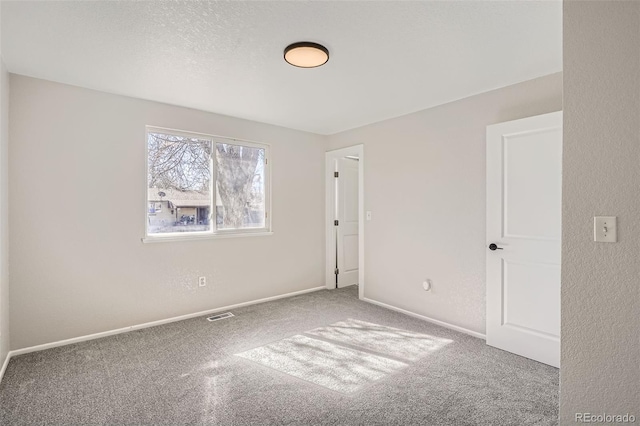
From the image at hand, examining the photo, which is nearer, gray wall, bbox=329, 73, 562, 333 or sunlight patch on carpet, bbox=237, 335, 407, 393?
sunlight patch on carpet, bbox=237, 335, 407, 393

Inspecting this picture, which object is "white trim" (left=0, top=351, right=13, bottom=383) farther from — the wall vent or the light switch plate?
the light switch plate

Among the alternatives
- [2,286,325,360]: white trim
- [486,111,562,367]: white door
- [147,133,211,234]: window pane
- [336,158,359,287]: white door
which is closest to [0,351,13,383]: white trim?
[2,286,325,360]: white trim

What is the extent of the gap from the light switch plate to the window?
3519 mm

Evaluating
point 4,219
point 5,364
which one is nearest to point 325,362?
point 5,364

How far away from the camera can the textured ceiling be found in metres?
1.85

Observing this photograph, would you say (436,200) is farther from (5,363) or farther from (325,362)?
(5,363)

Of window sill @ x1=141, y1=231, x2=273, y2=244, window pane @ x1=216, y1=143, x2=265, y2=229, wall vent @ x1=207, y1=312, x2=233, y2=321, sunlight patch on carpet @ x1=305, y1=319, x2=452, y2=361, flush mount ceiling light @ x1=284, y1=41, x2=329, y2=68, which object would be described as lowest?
sunlight patch on carpet @ x1=305, y1=319, x2=452, y2=361

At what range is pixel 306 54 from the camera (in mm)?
2268

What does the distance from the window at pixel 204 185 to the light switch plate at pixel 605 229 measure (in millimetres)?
3519

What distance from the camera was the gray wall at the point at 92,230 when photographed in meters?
2.72

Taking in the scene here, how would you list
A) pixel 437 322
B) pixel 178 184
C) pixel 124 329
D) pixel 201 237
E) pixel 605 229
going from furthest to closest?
pixel 201 237, pixel 178 184, pixel 437 322, pixel 124 329, pixel 605 229

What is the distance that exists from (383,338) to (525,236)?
1572 millimetres

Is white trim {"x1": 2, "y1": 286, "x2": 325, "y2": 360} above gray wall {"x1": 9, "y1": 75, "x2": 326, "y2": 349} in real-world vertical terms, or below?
below

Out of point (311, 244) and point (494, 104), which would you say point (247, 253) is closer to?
point (311, 244)
